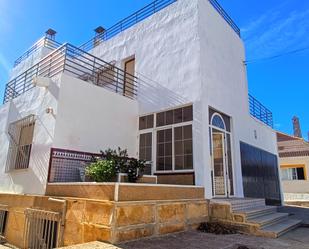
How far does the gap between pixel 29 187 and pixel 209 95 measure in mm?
6074

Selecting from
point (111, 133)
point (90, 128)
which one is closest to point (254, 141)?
point (111, 133)

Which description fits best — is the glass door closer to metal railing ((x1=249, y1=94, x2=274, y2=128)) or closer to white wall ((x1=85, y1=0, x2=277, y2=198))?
white wall ((x1=85, y1=0, x2=277, y2=198))

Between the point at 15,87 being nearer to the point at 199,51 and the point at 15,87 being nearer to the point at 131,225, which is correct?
the point at 199,51

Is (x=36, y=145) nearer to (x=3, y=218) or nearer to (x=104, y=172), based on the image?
(x=3, y=218)

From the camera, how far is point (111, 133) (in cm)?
805

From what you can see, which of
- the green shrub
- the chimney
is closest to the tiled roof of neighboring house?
the chimney

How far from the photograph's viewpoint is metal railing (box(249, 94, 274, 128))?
38.0 feet

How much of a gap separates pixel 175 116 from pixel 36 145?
173 inches

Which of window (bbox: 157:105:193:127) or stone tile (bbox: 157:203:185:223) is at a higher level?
window (bbox: 157:105:193:127)

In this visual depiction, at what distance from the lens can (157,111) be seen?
27.9 feet

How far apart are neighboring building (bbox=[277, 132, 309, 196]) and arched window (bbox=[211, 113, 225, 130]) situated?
49.7ft

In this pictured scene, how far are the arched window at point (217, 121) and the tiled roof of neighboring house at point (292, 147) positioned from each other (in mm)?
15414

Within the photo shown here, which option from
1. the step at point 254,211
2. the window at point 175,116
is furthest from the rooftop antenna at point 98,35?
the step at point 254,211

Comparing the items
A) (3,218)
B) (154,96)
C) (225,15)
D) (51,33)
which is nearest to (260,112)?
(225,15)
